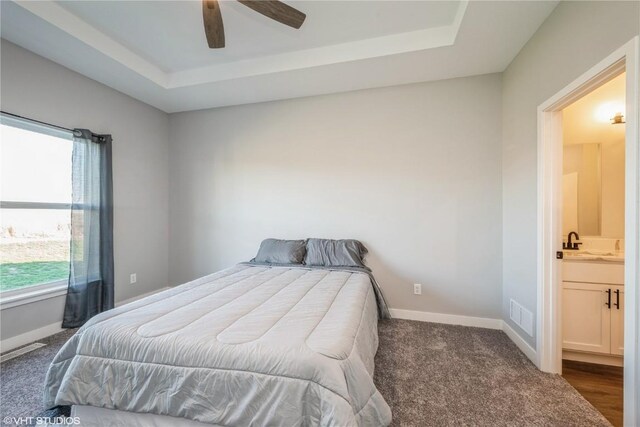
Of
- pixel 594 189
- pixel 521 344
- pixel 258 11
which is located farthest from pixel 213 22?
pixel 594 189

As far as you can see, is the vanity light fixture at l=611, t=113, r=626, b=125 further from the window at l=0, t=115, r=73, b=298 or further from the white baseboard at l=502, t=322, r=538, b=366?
the window at l=0, t=115, r=73, b=298

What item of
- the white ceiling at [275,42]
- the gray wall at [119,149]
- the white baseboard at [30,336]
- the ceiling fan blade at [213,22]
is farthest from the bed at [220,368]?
the white ceiling at [275,42]

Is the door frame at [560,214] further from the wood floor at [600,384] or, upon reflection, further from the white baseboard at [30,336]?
the white baseboard at [30,336]

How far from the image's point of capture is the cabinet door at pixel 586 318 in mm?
2021

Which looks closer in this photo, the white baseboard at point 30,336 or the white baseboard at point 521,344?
the white baseboard at point 521,344

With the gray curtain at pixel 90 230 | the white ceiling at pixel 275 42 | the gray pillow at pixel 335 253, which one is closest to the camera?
the white ceiling at pixel 275 42

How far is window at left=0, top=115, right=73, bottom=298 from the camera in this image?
2.22 metres

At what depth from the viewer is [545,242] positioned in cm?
186

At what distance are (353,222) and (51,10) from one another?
312cm

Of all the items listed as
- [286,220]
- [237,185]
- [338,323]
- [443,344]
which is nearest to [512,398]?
[443,344]

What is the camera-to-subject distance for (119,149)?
3.03m

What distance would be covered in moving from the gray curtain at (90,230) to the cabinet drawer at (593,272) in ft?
14.5

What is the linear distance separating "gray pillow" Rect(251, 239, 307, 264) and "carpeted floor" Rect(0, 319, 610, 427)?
1.21m

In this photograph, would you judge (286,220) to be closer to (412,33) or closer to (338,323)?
(338,323)
